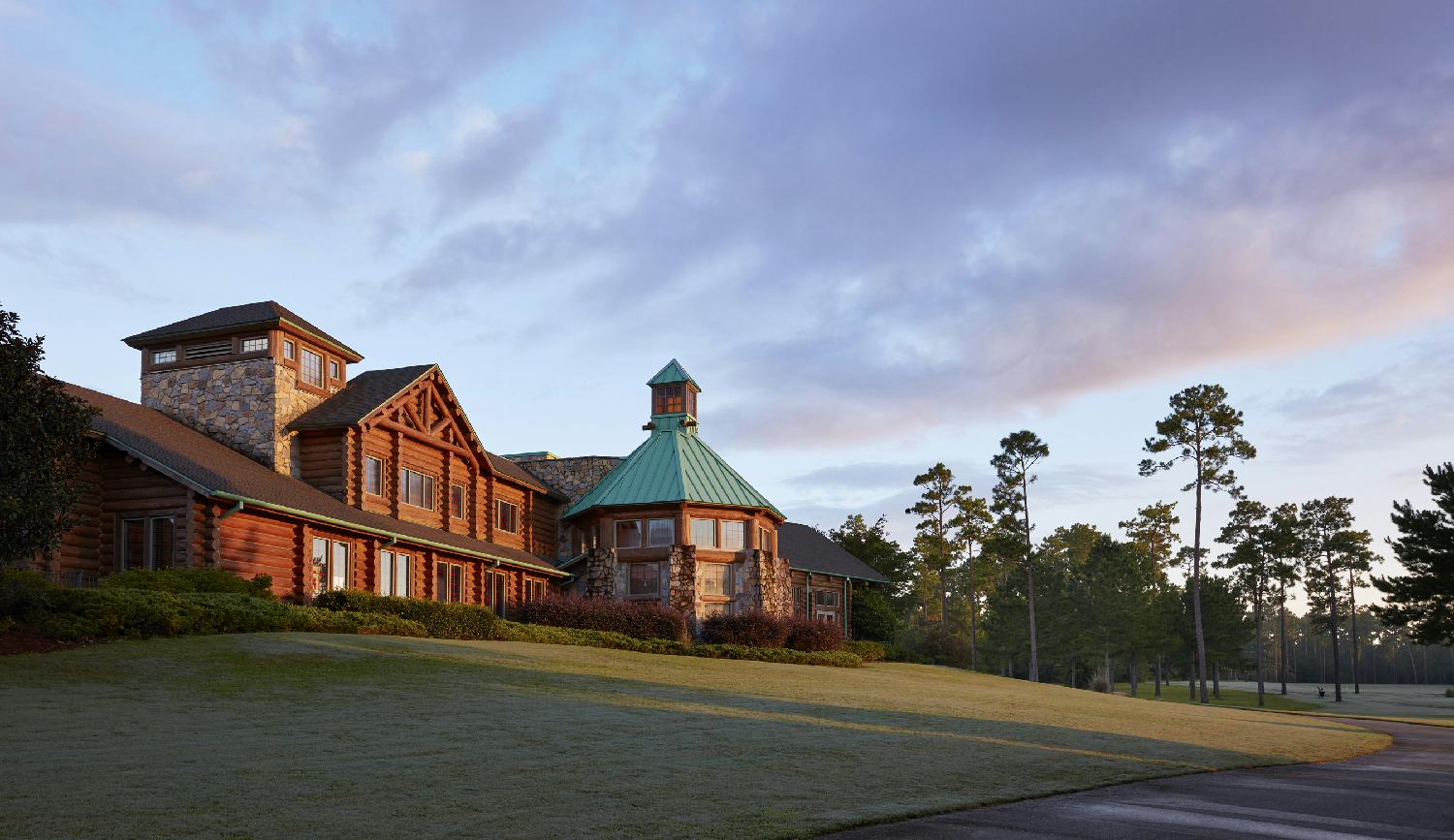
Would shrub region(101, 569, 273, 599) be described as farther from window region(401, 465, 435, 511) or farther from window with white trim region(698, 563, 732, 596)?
window with white trim region(698, 563, 732, 596)

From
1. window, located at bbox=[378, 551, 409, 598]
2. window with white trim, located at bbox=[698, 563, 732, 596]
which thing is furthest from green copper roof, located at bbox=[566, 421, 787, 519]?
window, located at bbox=[378, 551, 409, 598]

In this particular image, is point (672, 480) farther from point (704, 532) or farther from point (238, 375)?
point (238, 375)

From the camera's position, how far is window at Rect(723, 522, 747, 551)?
52.6 meters

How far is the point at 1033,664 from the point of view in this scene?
64938mm

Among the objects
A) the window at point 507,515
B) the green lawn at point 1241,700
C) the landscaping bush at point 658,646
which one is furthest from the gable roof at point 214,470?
the green lawn at point 1241,700

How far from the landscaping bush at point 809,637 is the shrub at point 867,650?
280 cm

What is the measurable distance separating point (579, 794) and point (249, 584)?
20.3 metres

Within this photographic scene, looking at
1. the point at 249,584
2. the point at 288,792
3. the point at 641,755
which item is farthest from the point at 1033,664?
the point at 288,792

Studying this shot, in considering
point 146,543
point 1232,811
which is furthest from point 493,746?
point 146,543

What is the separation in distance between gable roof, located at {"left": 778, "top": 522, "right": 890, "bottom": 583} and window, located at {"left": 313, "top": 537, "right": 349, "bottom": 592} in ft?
107

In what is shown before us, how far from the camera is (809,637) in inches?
1889

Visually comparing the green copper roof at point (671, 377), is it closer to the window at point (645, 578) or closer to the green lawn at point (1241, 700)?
the window at point (645, 578)

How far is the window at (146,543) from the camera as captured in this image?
30.7 m

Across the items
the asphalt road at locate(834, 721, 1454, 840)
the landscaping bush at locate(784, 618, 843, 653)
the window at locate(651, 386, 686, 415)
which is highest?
the window at locate(651, 386, 686, 415)
